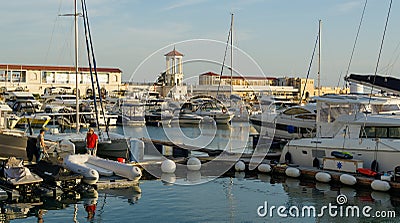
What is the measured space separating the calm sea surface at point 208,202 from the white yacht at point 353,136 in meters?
2.05

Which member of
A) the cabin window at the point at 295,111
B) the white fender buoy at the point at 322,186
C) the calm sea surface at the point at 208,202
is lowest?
the calm sea surface at the point at 208,202

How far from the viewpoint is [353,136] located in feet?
81.7

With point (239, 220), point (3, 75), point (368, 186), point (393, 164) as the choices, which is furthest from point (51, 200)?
point (3, 75)

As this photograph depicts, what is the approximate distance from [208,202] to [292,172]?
579cm

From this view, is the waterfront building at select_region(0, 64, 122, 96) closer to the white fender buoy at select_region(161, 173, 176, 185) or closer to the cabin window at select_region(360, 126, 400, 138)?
the white fender buoy at select_region(161, 173, 176, 185)

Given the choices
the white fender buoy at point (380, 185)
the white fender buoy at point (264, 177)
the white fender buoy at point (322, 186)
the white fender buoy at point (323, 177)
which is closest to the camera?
the white fender buoy at point (380, 185)

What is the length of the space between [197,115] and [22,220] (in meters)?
45.7

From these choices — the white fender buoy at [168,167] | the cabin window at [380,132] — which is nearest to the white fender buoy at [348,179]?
the cabin window at [380,132]

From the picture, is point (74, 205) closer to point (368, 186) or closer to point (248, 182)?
point (248, 182)

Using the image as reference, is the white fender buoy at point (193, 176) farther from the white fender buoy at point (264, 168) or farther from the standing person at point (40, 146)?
the standing person at point (40, 146)

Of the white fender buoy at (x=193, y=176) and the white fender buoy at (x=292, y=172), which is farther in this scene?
the white fender buoy at (x=292, y=172)

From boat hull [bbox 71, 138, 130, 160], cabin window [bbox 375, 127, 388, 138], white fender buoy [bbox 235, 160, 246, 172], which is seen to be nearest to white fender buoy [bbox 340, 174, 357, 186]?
cabin window [bbox 375, 127, 388, 138]

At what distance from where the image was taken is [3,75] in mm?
98062

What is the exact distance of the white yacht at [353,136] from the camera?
22359 millimetres
